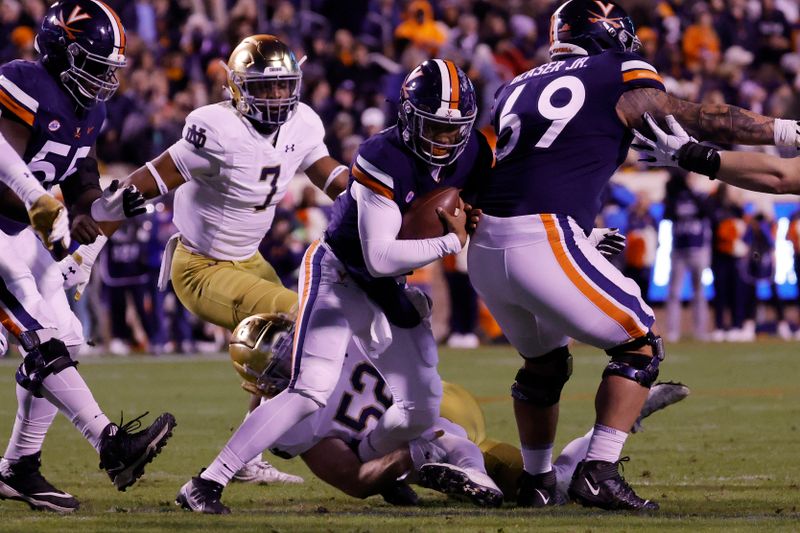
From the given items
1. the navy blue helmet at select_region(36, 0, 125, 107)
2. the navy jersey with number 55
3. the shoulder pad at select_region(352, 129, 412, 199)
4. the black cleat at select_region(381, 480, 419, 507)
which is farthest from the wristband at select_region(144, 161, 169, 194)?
the black cleat at select_region(381, 480, 419, 507)

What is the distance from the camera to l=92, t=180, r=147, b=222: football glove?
5.24 metres

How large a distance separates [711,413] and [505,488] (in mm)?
3224

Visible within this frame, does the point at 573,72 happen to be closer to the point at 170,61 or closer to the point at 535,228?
the point at 535,228

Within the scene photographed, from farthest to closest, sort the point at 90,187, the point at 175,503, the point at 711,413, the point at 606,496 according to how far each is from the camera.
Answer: the point at 711,413 → the point at 90,187 → the point at 175,503 → the point at 606,496

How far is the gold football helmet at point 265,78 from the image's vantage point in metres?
5.80

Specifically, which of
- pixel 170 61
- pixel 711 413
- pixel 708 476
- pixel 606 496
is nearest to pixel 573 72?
pixel 606 496

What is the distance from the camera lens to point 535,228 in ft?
15.7

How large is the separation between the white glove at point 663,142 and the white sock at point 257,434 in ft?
4.60

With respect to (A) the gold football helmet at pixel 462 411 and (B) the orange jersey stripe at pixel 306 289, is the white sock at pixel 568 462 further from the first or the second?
(B) the orange jersey stripe at pixel 306 289

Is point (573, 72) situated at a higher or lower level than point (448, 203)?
higher

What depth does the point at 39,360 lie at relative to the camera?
490 cm

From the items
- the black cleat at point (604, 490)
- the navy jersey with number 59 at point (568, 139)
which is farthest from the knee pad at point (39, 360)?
the black cleat at point (604, 490)

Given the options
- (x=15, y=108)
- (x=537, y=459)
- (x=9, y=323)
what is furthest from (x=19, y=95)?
(x=537, y=459)

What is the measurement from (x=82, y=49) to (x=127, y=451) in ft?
4.91
